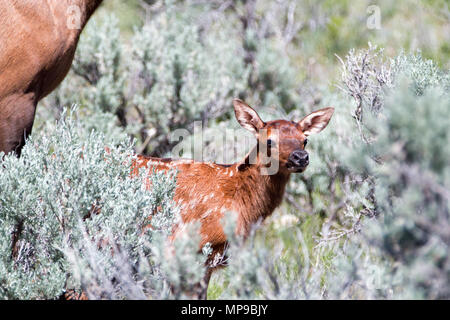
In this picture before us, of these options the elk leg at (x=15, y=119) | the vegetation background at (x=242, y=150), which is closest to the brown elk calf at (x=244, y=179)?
the vegetation background at (x=242, y=150)

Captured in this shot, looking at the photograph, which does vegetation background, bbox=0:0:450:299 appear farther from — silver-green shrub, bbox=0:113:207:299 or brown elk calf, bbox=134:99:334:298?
brown elk calf, bbox=134:99:334:298

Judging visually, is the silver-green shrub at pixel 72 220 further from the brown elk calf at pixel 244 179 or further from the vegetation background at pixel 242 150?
the brown elk calf at pixel 244 179

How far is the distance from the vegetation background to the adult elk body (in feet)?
0.83

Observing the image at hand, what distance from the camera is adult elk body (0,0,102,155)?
487cm

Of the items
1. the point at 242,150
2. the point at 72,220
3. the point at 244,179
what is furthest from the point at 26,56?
the point at 242,150

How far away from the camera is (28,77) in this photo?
16.0ft

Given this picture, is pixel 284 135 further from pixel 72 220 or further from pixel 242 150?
pixel 242 150

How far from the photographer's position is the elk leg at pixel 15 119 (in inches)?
191

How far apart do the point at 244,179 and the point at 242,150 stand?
1.97m

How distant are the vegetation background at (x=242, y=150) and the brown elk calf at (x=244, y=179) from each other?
0.39m

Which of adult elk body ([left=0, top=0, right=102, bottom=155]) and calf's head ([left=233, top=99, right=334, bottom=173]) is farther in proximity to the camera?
adult elk body ([left=0, top=0, right=102, bottom=155])

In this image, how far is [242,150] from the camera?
7.11 m

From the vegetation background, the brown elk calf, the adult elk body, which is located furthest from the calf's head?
the adult elk body

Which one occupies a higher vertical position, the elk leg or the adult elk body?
the adult elk body
